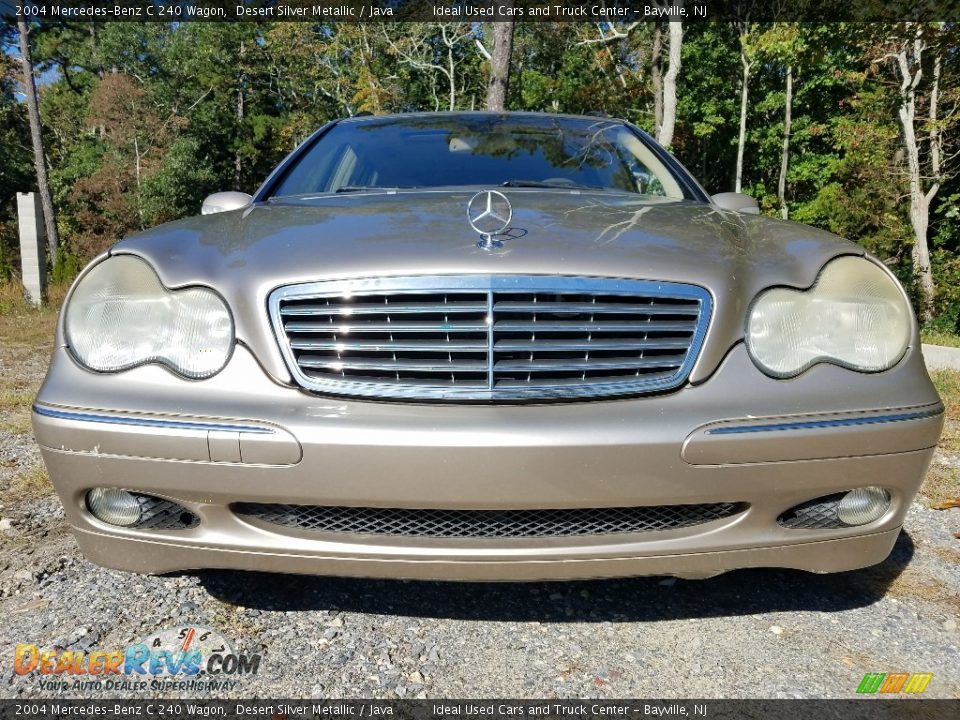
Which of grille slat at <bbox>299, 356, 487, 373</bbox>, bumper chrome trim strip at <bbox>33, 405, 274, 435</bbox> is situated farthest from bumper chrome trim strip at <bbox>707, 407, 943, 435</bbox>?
bumper chrome trim strip at <bbox>33, 405, 274, 435</bbox>

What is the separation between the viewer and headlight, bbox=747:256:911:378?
1783 mm

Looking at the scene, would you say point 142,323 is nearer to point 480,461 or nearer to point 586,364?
point 480,461

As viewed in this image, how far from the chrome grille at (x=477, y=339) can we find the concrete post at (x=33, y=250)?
10.3 meters

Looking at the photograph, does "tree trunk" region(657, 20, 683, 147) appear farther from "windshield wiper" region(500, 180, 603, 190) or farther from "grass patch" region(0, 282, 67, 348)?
"windshield wiper" region(500, 180, 603, 190)

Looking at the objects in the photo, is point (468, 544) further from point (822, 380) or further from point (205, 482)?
point (822, 380)

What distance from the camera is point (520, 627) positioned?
6.57 feet

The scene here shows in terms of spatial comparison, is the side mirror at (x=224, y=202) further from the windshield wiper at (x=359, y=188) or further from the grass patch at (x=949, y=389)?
the grass patch at (x=949, y=389)

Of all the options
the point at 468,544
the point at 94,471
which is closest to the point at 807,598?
the point at 468,544

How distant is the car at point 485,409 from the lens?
1.64 metres

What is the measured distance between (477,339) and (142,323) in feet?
2.66

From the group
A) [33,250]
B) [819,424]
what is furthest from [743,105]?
[819,424]

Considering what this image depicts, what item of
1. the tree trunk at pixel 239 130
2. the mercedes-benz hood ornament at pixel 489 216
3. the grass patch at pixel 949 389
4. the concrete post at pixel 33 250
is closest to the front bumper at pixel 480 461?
the mercedes-benz hood ornament at pixel 489 216

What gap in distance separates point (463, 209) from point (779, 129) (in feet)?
104

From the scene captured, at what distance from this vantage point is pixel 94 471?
1719 mm
